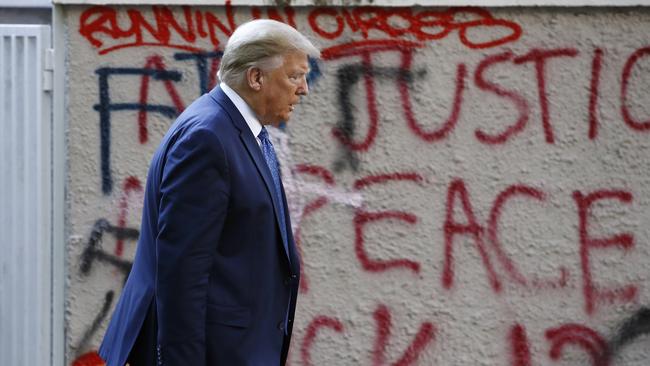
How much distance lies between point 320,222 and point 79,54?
1.22 m

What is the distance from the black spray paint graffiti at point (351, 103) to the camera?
4.34m

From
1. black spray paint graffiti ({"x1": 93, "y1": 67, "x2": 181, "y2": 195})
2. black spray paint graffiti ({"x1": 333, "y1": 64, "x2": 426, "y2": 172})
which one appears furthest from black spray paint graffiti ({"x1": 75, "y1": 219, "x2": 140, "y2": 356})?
black spray paint graffiti ({"x1": 333, "y1": 64, "x2": 426, "y2": 172})

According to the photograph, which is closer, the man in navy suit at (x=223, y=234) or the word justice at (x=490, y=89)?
the man in navy suit at (x=223, y=234)

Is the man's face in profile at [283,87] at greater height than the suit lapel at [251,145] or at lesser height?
greater

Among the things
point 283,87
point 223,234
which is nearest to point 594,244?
point 283,87

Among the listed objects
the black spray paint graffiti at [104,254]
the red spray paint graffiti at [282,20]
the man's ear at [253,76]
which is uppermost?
the red spray paint graffiti at [282,20]

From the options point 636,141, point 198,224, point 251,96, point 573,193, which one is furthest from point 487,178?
point 198,224

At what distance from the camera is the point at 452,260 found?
436 centimetres

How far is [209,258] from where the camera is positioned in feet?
9.07

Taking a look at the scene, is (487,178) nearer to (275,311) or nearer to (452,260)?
(452,260)

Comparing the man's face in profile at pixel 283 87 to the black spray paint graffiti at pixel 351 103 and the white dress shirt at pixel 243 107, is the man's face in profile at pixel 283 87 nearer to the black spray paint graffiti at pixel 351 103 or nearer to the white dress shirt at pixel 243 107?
the white dress shirt at pixel 243 107

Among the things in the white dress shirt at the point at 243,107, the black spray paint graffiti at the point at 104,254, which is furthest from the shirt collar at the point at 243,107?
the black spray paint graffiti at the point at 104,254

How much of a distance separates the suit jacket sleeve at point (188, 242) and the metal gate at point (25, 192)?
1.84m

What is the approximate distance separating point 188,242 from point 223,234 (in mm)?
136
